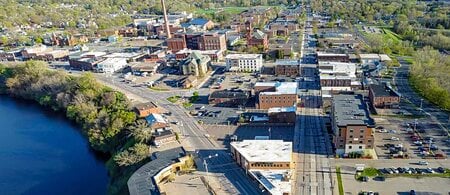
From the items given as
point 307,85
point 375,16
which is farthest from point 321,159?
point 375,16

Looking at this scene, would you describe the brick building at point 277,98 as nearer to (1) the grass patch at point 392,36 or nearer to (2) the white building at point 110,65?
(2) the white building at point 110,65

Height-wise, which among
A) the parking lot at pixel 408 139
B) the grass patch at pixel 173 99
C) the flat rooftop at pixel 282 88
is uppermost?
the flat rooftop at pixel 282 88

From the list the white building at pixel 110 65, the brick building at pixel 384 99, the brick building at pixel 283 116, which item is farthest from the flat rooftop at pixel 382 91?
the white building at pixel 110 65

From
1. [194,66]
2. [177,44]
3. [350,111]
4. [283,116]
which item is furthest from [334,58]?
[177,44]

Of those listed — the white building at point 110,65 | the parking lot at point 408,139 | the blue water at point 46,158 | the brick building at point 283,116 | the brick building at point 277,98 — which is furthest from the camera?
the white building at point 110,65

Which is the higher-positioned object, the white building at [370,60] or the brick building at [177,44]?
the brick building at [177,44]

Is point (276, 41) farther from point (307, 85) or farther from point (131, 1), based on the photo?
point (131, 1)
